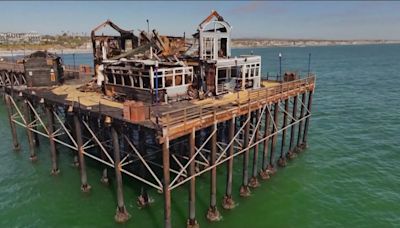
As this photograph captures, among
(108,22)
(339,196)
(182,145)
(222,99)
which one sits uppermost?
(108,22)

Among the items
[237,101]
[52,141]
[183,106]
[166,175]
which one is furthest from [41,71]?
[166,175]

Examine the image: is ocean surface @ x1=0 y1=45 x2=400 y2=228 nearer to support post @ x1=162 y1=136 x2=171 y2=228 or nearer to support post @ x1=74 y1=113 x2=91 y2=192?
support post @ x1=74 y1=113 x2=91 y2=192

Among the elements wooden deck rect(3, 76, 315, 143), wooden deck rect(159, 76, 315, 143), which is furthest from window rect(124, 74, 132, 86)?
wooden deck rect(159, 76, 315, 143)

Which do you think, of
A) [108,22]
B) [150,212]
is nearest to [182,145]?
[150,212]

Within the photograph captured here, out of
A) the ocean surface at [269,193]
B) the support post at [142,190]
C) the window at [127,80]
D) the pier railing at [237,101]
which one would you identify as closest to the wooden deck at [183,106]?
the pier railing at [237,101]

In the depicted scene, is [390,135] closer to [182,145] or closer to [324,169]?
[324,169]

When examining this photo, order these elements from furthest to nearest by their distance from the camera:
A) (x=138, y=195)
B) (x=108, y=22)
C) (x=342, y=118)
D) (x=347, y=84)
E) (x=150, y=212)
A: (x=347, y=84) < (x=342, y=118) < (x=108, y=22) < (x=138, y=195) < (x=150, y=212)
